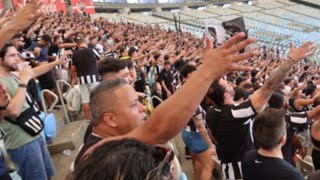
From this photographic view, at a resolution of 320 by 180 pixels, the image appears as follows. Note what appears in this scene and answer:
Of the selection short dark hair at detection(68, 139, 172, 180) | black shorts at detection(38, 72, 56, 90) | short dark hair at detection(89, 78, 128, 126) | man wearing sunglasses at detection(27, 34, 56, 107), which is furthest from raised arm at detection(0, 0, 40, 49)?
black shorts at detection(38, 72, 56, 90)

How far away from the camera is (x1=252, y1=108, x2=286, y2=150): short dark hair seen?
2732 mm

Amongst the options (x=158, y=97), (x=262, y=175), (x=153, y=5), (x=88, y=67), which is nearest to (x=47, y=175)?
(x=262, y=175)

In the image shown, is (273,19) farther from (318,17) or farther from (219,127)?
(219,127)

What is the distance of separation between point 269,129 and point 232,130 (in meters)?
0.65

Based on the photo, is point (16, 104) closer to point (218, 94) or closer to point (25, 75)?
point (25, 75)

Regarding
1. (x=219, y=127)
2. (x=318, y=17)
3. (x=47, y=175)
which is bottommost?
(x=318, y=17)

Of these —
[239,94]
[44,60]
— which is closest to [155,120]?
[239,94]

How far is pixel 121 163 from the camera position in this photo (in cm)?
112

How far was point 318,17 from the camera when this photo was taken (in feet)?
134

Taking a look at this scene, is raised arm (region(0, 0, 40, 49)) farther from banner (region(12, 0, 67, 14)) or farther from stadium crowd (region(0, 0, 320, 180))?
banner (region(12, 0, 67, 14))

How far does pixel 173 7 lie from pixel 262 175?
43602mm

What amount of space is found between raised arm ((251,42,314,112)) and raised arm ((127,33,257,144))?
1.52 m

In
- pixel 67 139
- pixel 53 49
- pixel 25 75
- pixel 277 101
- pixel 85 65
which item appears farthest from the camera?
pixel 53 49

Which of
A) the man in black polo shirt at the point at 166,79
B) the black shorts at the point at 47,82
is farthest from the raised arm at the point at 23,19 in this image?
the man in black polo shirt at the point at 166,79
